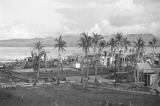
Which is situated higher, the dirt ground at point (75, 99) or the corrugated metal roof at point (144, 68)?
the corrugated metal roof at point (144, 68)

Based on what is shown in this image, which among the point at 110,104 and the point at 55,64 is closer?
the point at 110,104

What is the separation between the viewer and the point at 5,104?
26.3 metres

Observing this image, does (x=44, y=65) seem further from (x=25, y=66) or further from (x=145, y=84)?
(x=145, y=84)

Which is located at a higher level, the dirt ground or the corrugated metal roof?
the corrugated metal roof

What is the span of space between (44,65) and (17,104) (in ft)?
236

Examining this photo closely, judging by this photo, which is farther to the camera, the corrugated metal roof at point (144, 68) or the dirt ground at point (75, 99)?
the corrugated metal roof at point (144, 68)

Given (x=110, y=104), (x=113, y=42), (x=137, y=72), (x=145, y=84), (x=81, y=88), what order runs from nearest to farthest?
1. (x=110, y=104)
2. (x=81, y=88)
3. (x=145, y=84)
4. (x=137, y=72)
5. (x=113, y=42)

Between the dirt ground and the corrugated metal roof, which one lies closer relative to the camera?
the dirt ground

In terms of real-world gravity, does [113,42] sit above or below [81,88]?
above

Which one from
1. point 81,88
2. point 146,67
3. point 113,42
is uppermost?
point 113,42

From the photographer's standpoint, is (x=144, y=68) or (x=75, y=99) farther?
(x=144, y=68)

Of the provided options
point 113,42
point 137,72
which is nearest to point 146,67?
point 137,72

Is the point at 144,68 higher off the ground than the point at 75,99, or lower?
higher

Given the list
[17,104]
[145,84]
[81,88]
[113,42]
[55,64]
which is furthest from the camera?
[55,64]
